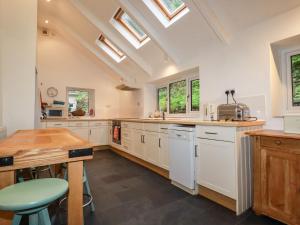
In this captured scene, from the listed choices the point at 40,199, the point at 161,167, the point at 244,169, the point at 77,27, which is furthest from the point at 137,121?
the point at 77,27

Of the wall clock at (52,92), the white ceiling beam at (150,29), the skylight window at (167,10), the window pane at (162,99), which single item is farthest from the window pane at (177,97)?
the wall clock at (52,92)

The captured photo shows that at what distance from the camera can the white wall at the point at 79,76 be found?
4.92 metres

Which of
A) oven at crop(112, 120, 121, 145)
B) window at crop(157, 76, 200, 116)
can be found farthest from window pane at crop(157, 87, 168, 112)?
oven at crop(112, 120, 121, 145)

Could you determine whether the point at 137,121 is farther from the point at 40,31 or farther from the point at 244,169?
the point at 40,31

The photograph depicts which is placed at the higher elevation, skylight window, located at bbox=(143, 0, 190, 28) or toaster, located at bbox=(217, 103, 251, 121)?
skylight window, located at bbox=(143, 0, 190, 28)

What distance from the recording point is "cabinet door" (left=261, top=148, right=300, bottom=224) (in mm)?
1495

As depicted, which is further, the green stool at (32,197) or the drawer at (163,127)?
the drawer at (163,127)

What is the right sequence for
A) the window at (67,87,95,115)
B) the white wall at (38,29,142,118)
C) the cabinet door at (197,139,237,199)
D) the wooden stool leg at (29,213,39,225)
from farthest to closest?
the window at (67,87,95,115) < the white wall at (38,29,142,118) < the cabinet door at (197,139,237,199) < the wooden stool leg at (29,213,39,225)

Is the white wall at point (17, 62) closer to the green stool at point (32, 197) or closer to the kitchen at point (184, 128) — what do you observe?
the kitchen at point (184, 128)

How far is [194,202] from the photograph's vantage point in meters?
2.05

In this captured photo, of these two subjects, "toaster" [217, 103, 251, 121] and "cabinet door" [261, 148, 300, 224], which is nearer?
"cabinet door" [261, 148, 300, 224]

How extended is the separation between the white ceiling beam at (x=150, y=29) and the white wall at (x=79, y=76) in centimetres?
189

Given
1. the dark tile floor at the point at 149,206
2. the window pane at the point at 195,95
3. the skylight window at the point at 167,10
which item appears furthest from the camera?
the window pane at the point at 195,95

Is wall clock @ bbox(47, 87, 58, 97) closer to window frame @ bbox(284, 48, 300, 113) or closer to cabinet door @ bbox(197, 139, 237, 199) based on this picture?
cabinet door @ bbox(197, 139, 237, 199)
